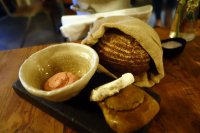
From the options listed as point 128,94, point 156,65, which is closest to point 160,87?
point 156,65

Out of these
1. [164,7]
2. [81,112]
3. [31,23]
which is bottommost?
[31,23]

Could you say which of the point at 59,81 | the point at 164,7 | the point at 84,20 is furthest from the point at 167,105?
the point at 164,7

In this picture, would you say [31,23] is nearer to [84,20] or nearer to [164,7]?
[164,7]

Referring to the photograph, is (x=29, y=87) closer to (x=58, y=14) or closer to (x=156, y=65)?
(x=156, y=65)

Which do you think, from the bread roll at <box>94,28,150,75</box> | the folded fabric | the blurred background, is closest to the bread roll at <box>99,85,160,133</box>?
the bread roll at <box>94,28,150,75</box>

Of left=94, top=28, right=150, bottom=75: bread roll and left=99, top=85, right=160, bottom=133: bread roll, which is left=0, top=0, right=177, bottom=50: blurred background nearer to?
left=94, top=28, right=150, bottom=75: bread roll

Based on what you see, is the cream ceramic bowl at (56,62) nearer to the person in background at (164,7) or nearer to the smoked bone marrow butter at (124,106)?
the smoked bone marrow butter at (124,106)
